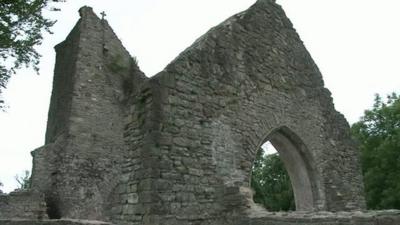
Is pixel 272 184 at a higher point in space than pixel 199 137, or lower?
higher

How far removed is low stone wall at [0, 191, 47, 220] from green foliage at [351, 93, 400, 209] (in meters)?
14.9

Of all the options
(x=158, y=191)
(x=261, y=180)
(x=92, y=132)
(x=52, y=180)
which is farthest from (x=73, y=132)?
(x=261, y=180)

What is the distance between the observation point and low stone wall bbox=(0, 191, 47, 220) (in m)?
10.6

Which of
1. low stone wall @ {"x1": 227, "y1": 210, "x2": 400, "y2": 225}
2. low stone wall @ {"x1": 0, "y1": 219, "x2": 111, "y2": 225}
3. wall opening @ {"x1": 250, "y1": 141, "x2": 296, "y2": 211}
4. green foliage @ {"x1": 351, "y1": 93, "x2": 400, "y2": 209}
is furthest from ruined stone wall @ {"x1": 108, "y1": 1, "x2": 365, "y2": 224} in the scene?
wall opening @ {"x1": 250, "y1": 141, "x2": 296, "y2": 211}

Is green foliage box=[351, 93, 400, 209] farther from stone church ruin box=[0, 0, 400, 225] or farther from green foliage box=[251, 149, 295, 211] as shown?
stone church ruin box=[0, 0, 400, 225]

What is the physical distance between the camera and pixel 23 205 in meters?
11.1

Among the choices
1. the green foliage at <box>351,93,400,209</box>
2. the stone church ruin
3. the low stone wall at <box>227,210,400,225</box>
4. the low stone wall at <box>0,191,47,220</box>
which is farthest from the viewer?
the green foliage at <box>351,93,400,209</box>

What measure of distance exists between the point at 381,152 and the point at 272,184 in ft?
31.4

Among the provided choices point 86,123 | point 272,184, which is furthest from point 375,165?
point 86,123

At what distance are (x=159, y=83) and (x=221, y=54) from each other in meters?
1.72

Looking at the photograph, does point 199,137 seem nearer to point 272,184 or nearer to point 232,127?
point 232,127

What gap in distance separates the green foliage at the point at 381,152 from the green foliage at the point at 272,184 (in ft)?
18.2

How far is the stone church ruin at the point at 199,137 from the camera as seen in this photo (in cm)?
599

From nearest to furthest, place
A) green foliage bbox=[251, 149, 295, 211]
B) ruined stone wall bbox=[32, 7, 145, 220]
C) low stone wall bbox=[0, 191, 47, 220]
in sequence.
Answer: low stone wall bbox=[0, 191, 47, 220]
ruined stone wall bbox=[32, 7, 145, 220]
green foliage bbox=[251, 149, 295, 211]
